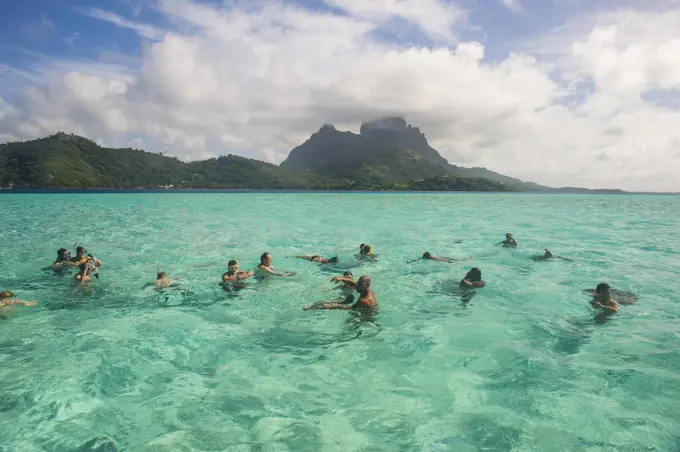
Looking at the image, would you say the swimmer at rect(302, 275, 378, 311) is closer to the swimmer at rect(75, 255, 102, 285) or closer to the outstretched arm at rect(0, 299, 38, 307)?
the outstretched arm at rect(0, 299, 38, 307)

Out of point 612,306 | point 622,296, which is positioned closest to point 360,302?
point 612,306

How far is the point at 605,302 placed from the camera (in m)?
13.2

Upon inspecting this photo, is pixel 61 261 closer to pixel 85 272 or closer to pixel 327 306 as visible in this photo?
pixel 85 272

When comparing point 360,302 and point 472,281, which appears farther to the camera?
point 472,281

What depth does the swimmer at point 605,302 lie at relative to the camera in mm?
13000

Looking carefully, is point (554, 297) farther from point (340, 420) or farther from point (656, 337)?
point (340, 420)

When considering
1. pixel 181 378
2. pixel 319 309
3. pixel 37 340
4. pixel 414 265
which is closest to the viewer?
pixel 181 378

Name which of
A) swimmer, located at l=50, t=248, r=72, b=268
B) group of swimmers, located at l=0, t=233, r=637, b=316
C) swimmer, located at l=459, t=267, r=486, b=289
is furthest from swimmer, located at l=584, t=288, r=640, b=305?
swimmer, located at l=50, t=248, r=72, b=268

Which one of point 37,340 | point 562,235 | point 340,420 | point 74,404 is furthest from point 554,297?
point 562,235

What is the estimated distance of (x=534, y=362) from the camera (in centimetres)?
947

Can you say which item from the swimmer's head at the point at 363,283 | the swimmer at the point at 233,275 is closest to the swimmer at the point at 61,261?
the swimmer at the point at 233,275

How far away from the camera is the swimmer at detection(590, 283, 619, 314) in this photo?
13.0 m

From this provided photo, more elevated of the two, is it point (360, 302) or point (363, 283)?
point (363, 283)

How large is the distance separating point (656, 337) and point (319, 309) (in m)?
9.52
